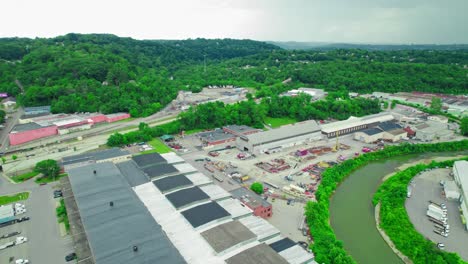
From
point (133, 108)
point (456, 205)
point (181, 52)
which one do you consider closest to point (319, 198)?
point (456, 205)

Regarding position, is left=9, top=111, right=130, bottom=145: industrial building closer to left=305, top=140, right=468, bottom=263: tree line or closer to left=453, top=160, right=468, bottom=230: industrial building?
left=305, top=140, right=468, bottom=263: tree line

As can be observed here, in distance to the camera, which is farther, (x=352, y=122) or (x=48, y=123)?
(x=352, y=122)

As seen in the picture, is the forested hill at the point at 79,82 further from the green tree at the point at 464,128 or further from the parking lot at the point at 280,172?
the green tree at the point at 464,128

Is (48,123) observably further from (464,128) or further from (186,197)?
(464,128)

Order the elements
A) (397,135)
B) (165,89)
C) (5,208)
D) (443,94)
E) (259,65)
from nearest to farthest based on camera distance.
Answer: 1. (5,208)
2. (397,135)
3. (165,89)
4. (443,94)
5. (259,65)

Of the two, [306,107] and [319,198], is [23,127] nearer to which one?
[319,198]

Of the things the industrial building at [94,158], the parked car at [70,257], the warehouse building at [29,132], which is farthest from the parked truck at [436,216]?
the warehouse building at [29,132]

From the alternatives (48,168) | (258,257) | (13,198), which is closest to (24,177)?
(48,168)
